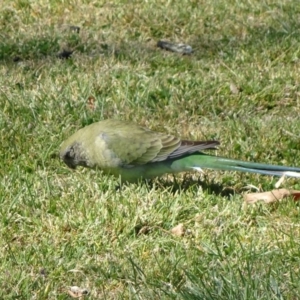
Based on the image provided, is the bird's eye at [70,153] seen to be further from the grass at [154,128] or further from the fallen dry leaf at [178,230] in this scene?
the fallen dry leaf at [178,230]

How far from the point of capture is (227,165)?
5281mm

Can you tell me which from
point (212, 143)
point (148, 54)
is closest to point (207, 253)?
point (212, 143)

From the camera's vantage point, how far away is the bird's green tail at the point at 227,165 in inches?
205

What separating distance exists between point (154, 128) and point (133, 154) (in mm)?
786

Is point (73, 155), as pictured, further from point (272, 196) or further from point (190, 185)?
point (272, 196)

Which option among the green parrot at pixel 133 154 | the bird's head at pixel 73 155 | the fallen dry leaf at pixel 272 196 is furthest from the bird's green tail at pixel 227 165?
the bird's head at pixel 73 155

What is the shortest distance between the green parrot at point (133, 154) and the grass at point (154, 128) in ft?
0.38

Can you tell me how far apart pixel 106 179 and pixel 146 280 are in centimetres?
128

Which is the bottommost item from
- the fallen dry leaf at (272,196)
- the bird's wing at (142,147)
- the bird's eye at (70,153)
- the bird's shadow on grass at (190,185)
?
the bird's shadow on grass at (190,185)

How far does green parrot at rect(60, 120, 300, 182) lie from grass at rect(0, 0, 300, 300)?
12cm

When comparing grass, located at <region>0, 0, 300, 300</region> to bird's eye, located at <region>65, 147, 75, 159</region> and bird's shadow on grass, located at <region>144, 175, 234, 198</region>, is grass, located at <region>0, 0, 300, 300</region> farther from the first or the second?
bird's eye, located at <region>65, 147, 75, 159</region>

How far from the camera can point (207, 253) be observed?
450cm

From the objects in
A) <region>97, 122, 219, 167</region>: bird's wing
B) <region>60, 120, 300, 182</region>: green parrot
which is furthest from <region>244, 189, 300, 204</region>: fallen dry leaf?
<region>97, 122, 219, 167</region>: bird's wing

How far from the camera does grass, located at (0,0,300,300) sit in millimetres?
4301
